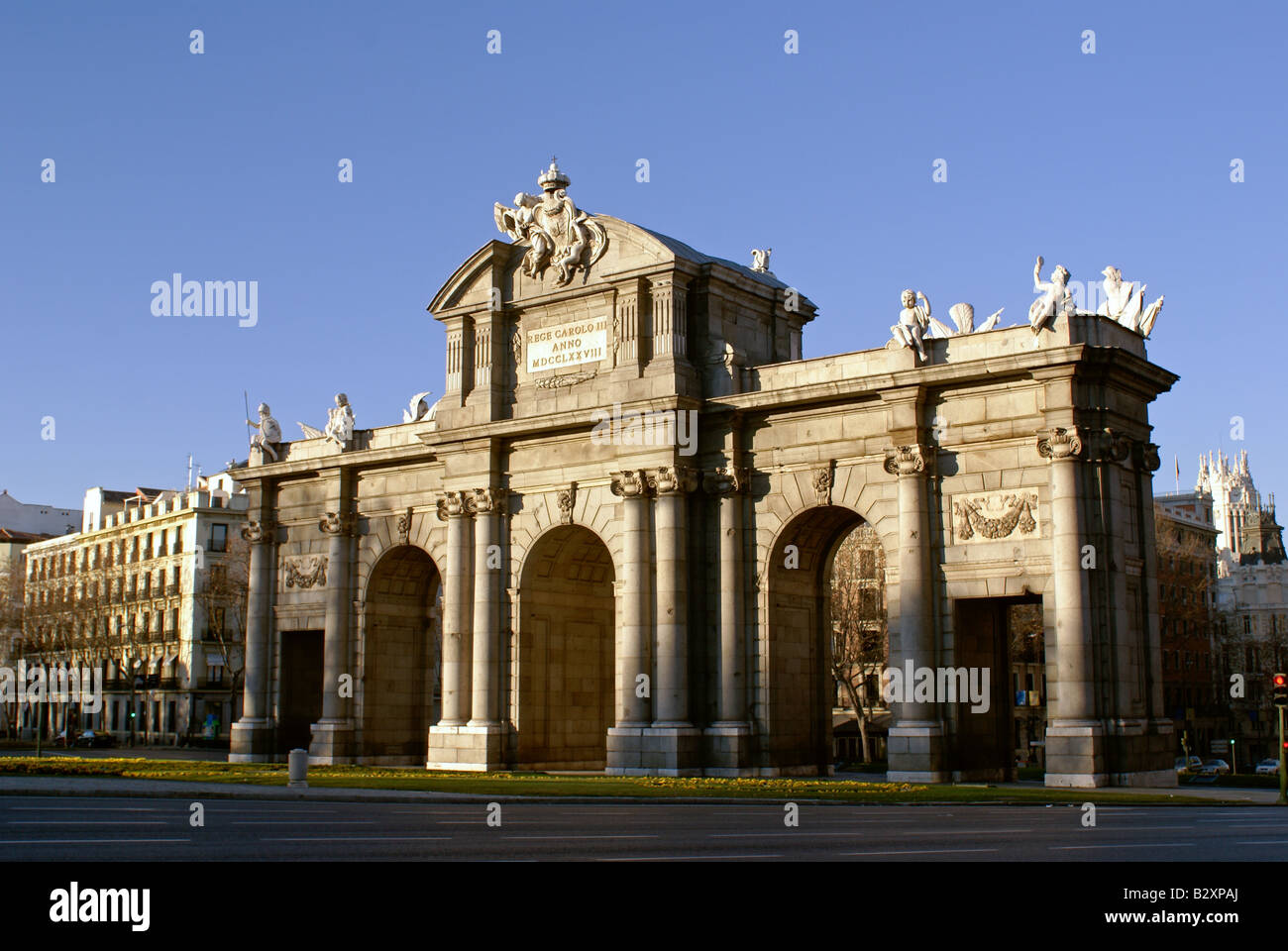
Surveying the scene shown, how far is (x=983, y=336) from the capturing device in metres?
38.3

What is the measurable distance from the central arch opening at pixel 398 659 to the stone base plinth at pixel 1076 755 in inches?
947

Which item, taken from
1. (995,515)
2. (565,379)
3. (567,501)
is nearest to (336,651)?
(567,501)

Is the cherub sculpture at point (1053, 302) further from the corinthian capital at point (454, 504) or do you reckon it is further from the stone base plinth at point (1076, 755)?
the corinthian capital at point (454, 504)

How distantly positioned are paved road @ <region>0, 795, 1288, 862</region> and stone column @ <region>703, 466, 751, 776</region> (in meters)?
14.1

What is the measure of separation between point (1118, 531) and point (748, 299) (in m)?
14.1

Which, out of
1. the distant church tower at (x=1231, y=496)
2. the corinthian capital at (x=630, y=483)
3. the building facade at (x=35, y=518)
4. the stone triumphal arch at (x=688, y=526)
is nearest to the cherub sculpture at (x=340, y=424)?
the stone triumphal arch at (x=688, y=526)

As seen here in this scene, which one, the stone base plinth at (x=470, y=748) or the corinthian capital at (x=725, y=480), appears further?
the stone base plinth at (x=470, y=748)

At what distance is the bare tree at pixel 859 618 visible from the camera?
6950 cm

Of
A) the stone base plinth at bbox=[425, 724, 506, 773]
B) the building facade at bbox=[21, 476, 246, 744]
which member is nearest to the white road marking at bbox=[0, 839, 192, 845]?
the stone base plinth at bbox=[425, 724, 506, 773]

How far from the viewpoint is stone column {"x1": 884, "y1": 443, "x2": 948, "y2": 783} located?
122 ft

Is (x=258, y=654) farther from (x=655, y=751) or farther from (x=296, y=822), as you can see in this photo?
(x=296, y=822)

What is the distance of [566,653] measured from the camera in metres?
47.6

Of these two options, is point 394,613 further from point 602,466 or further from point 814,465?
point 814,465
